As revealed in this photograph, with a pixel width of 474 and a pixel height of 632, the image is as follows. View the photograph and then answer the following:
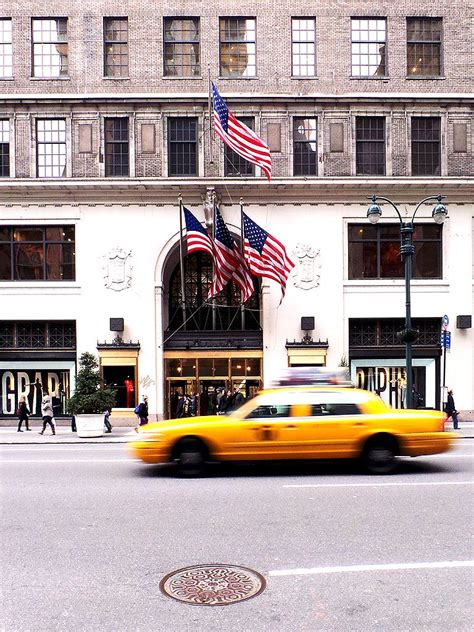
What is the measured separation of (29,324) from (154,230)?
635cm

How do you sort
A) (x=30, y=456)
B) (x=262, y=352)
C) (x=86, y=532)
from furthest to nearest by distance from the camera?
1. (x=262, y=352)
2. (x=30, y=456)
3. (x=86, y=532)

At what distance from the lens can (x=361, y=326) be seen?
21875mm

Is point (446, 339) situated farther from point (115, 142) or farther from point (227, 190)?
point (115, 142)

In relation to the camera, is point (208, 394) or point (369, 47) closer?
point (208, 394)

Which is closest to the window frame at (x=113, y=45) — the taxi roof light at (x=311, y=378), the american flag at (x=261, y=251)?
the american flag at (x=261, y=251)

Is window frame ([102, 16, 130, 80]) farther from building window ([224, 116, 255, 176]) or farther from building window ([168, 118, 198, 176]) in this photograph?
building window ([224, 116, 255, 176])

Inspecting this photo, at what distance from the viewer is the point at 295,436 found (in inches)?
401

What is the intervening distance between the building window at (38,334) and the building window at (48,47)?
1017 cm

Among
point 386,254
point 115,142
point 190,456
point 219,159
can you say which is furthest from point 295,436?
point 115,142

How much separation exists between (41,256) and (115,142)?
5533mm

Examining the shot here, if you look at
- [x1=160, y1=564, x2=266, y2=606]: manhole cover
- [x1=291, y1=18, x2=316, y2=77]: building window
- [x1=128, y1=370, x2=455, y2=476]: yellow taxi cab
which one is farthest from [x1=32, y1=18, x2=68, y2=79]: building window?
[x1=160, y1=564, x2=266, y2=606]: manhole cover

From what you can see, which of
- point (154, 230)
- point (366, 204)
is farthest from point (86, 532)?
point (366, 204)

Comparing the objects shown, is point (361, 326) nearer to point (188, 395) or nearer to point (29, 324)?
point (188, 395)

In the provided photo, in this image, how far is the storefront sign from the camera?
21609mm
